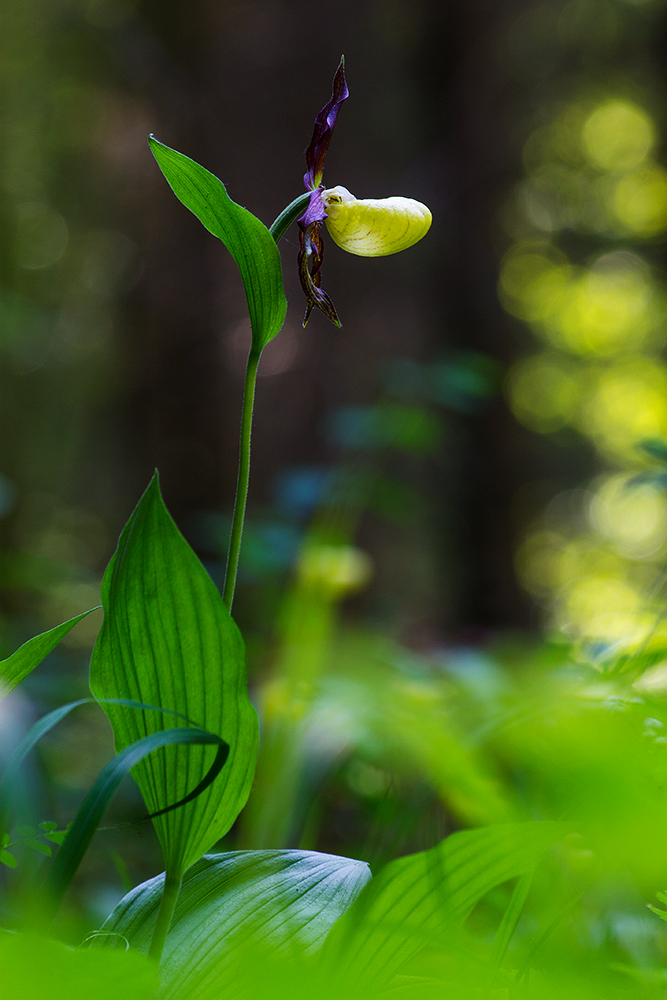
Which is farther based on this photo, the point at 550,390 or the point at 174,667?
the point at 550,390

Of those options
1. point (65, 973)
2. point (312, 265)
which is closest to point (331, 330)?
point (312, 265)

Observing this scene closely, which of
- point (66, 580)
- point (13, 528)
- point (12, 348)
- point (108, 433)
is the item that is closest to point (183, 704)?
point (66, 580)

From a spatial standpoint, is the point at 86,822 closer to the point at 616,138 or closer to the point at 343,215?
the point at 343,215

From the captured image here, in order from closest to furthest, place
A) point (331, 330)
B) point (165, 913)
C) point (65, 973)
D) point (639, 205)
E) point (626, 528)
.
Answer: point (65, 973), point (165, 913), point (331, 330), point (639, 205), point (626, 528)

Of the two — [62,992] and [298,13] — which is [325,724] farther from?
[298,13]

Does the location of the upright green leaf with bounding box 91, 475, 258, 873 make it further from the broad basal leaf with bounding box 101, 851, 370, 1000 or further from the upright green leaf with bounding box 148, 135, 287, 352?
the upright green leaf with bounding box 148, 135, 287, 352
